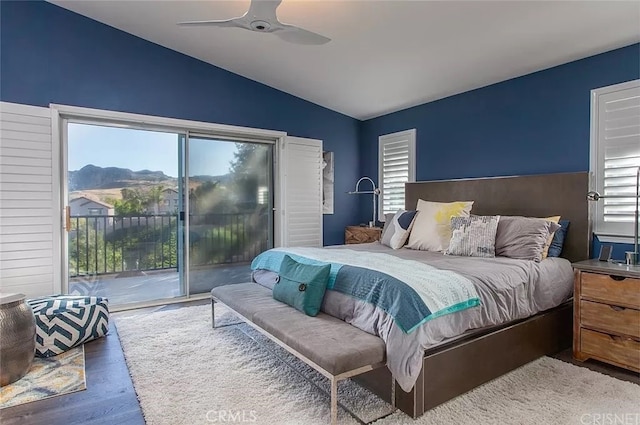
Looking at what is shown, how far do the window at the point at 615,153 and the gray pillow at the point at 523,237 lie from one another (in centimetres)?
44

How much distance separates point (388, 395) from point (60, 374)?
210 cm

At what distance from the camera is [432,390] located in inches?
81.4

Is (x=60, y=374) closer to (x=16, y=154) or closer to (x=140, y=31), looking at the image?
(x=16, y=154)

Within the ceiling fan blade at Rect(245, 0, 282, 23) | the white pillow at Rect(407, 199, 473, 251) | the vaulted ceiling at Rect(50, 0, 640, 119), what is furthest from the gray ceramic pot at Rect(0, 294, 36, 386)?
the white pillow at Rect(407, 199, 473, 251)

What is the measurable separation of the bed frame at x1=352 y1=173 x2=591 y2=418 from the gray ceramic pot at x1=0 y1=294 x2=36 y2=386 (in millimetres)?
2104

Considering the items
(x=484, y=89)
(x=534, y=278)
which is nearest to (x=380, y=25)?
(x=484, y=89)

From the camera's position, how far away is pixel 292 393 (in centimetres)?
226

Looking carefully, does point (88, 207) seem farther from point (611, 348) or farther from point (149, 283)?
point (611, 348)

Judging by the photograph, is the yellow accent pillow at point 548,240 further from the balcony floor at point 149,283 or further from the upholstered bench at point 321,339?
the balcony floor at point 149,283

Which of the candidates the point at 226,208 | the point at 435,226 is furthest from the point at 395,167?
the point at 226,208

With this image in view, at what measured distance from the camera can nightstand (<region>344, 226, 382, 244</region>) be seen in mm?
5070

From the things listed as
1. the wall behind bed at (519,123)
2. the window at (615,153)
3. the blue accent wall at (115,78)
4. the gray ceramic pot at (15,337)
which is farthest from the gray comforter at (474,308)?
the blue accent wall at (115,78)

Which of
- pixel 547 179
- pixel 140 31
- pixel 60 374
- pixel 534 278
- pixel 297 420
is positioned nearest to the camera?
pixel 297 420

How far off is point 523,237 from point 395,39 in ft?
6.86
